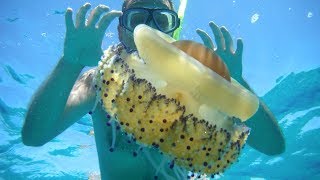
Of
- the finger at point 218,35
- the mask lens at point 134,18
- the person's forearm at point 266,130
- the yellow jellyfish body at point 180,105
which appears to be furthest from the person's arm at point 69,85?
the person's forearm at point 266,130

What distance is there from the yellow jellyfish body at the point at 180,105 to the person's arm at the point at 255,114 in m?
1.96

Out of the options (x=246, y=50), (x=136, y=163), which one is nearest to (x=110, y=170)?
(x=136, y=163)

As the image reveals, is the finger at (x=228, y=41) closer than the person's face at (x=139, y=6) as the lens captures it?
Yes

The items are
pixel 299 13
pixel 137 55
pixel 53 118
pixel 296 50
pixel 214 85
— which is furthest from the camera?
pixel 296 50

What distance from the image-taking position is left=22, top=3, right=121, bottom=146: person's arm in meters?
3.40

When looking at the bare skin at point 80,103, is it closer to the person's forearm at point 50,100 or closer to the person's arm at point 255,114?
the person's forearm at point 50,100

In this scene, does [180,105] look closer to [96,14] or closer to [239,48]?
[96,14]

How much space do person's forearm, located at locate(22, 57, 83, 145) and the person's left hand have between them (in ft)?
5.08

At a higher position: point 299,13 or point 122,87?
point 299,13

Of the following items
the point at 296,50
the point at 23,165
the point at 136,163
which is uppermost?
the point at 296,50

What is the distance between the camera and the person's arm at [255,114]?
3.79 meters

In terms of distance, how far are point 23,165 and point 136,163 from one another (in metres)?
17.7

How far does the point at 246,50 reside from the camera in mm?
11633

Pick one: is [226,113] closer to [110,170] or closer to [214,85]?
[214,85]
